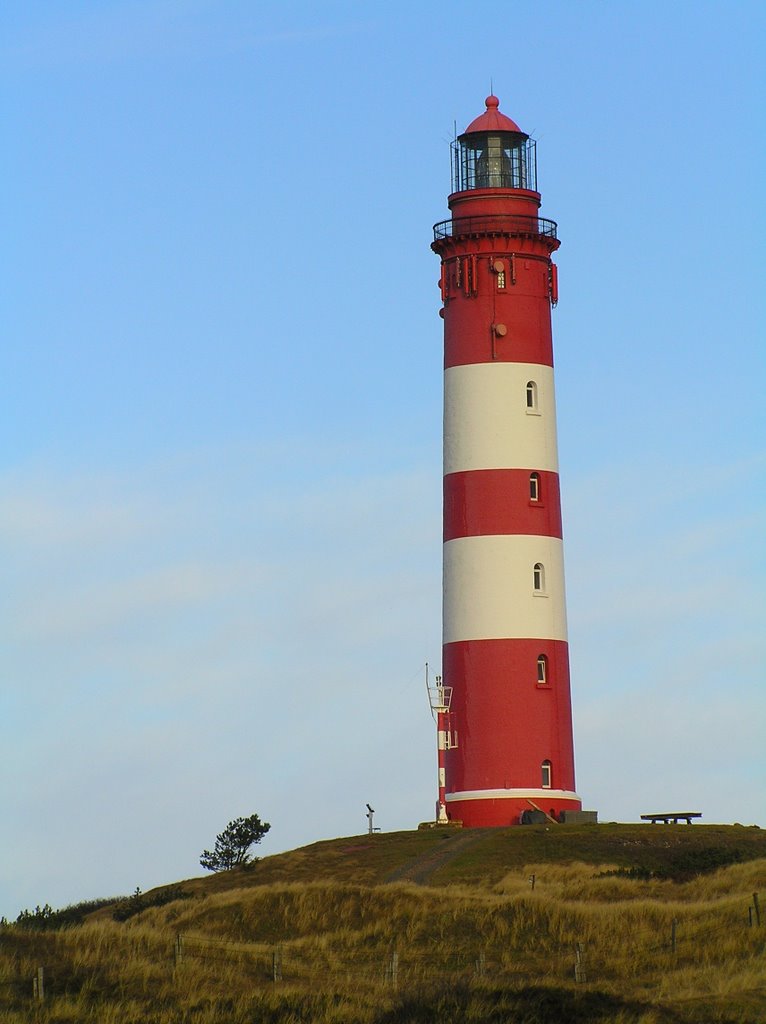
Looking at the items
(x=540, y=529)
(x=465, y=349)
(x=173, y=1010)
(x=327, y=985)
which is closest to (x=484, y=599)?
(x=540, y=529)

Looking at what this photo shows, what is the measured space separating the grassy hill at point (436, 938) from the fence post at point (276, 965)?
90 mm

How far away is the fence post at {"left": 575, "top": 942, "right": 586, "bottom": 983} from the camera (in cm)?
3378

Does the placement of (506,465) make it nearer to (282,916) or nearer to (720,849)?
(720,849)

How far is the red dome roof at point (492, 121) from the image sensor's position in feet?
183

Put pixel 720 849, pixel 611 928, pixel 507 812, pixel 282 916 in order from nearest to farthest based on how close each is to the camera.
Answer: pixel 611 928 < pixel 282 916 < pixel 720 849 < pixel 507 812

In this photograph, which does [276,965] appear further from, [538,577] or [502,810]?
[538,577]

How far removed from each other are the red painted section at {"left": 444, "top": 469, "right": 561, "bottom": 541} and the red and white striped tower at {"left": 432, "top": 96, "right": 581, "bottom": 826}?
26 mm

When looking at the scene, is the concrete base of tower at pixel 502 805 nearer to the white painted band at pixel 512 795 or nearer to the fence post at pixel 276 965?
the white painted band at pixel 512 795

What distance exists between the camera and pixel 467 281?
54.2 m

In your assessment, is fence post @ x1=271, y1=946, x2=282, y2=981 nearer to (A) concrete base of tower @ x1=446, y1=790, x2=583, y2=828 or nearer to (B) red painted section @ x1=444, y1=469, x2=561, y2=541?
(A) concrete base of tower @ x1=446, y1=790, x2=583, y2=828

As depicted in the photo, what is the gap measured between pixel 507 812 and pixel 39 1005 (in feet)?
75.0

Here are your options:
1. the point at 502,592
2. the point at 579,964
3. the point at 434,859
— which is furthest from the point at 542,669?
the point at 579,964

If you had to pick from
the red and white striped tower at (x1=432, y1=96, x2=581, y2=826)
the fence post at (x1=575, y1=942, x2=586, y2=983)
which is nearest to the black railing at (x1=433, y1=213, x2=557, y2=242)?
the red and white striped tower at (x1=432, y1=96, x2=581, y2=826)

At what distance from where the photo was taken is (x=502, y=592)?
5212 centimetres
